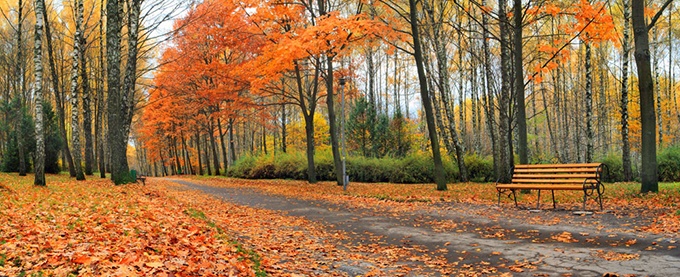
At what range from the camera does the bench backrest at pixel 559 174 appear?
27.5 feet

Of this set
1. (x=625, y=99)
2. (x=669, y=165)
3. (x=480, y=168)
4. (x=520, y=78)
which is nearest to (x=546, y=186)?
(x=520, y=78)

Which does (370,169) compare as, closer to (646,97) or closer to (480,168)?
(480,168)

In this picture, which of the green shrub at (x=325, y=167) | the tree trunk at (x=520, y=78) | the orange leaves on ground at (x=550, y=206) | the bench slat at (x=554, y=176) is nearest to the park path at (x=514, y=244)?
the orange leaves on ground at (x=550, y=206)

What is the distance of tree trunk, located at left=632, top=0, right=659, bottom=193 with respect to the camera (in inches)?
372

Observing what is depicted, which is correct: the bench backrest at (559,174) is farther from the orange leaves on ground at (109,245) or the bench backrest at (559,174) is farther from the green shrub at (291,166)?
the green shrub at (291,166)

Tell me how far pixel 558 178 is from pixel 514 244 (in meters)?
3.72

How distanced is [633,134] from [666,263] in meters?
33.8

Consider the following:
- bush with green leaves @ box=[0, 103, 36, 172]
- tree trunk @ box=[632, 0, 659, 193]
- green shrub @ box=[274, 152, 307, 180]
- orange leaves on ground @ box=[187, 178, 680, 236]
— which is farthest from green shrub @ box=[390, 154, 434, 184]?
bush with green leaves @ box=[0, 103, 36, 172]

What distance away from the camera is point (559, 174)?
8898 millimetres

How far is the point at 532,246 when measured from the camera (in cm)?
560

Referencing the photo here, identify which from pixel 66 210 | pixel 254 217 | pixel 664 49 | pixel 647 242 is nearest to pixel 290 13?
pixel 254 217

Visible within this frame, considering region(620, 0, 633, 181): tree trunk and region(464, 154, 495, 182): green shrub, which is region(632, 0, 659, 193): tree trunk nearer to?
region(620, 0, 633, 181): tree trunk

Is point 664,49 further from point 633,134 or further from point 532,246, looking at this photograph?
point 532,246

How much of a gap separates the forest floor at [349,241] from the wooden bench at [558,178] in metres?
0.49
